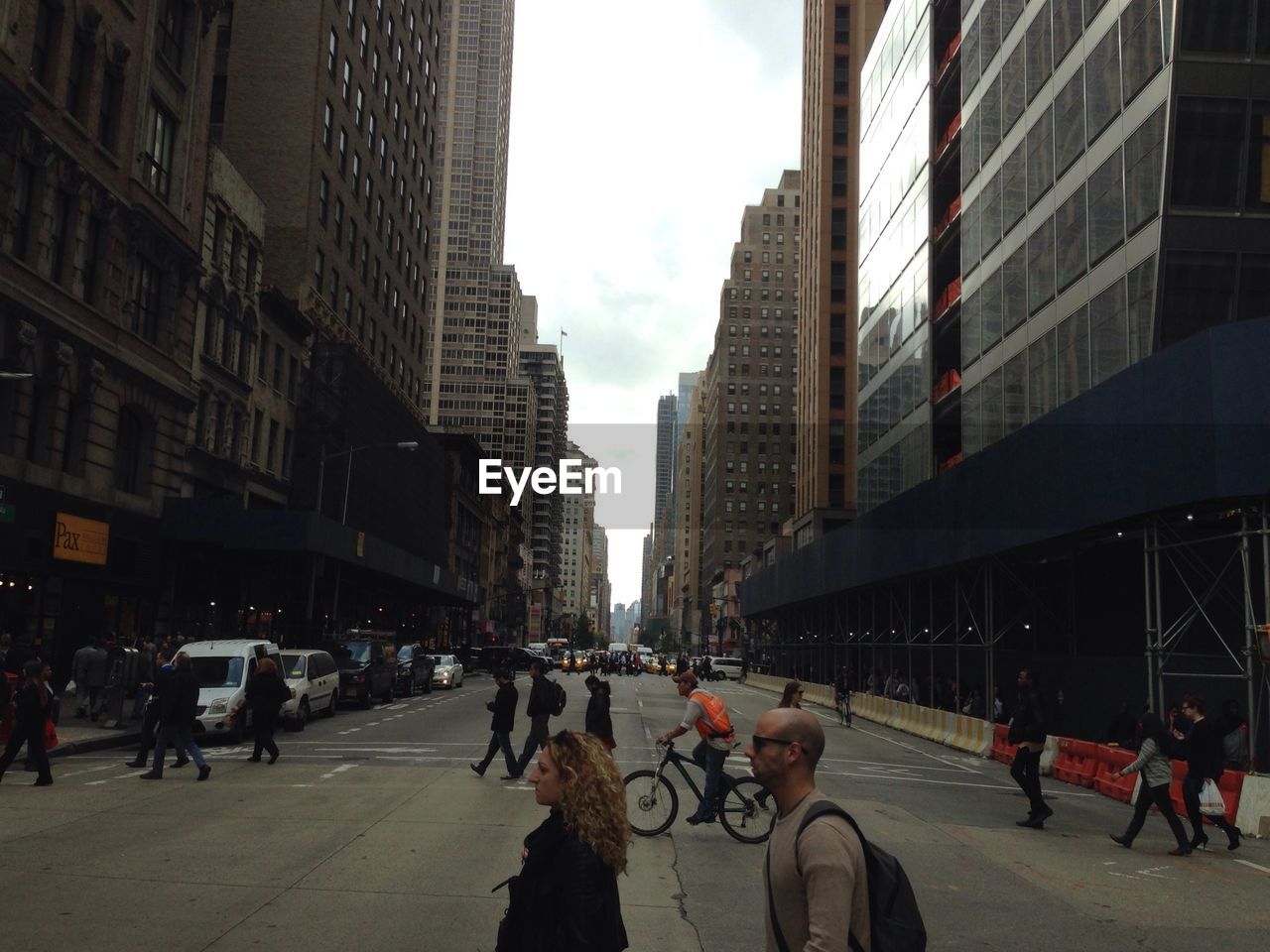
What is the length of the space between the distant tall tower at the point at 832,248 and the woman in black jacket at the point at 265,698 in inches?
3158

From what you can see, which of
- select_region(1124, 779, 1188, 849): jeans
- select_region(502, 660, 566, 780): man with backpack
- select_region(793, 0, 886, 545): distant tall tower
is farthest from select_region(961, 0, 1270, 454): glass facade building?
select_region(793, 0, 886, 545): distant tall tower

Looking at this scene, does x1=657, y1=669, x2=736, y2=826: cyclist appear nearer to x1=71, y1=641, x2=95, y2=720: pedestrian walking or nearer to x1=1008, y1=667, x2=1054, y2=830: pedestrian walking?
x1=1008, y1=667, x2=1054, y2=830: pedestrian walking

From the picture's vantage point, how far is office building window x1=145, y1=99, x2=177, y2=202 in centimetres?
3359

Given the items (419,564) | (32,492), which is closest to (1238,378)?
(32,492)

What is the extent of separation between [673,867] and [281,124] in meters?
49.0

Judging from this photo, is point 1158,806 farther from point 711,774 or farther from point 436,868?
point 436,868

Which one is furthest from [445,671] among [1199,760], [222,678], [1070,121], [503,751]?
[1199,760]

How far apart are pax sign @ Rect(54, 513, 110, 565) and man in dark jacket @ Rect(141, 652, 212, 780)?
13911mm

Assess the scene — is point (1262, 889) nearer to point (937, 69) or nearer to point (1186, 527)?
point (1186, 527)

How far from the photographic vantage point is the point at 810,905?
3.43 m

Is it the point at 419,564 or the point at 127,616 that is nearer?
the point at 127,616

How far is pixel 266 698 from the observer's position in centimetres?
1762

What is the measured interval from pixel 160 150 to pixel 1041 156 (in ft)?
85.9

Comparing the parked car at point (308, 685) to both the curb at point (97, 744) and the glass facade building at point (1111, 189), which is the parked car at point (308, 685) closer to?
the curb at point (97, 744)
